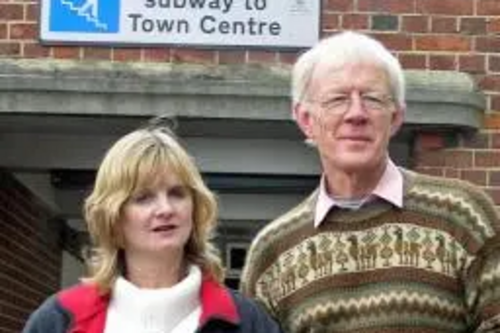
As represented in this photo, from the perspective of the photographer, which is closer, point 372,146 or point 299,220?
point 372,146

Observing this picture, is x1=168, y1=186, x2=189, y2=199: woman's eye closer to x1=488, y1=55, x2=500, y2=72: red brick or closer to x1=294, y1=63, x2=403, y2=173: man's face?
x1=294, y1=63, x2=403, y2=173: man's face

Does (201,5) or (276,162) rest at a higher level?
(201,5)

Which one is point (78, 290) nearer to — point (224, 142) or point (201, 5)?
point (201, 5)

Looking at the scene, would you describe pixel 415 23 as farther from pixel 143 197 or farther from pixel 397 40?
pixel 143 197

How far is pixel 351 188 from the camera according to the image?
3318 millimetres

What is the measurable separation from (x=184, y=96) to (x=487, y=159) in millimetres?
1394

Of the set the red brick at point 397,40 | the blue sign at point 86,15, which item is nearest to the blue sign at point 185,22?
the blue sign at point 86,15

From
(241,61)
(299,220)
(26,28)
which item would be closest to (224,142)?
(241,61)

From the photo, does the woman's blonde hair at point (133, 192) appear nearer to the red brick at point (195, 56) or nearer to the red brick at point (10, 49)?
the red brick at point (195, 56)

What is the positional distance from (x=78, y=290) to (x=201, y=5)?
2.68 meters

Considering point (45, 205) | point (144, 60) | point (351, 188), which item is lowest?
point (45, 205)

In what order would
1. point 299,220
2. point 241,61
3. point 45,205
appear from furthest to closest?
point 45,205 < point 241,61 < point 299,220

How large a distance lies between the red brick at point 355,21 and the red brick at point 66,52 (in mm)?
1210

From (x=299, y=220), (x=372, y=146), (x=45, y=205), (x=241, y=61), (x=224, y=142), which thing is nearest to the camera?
(x=372, y=146)
